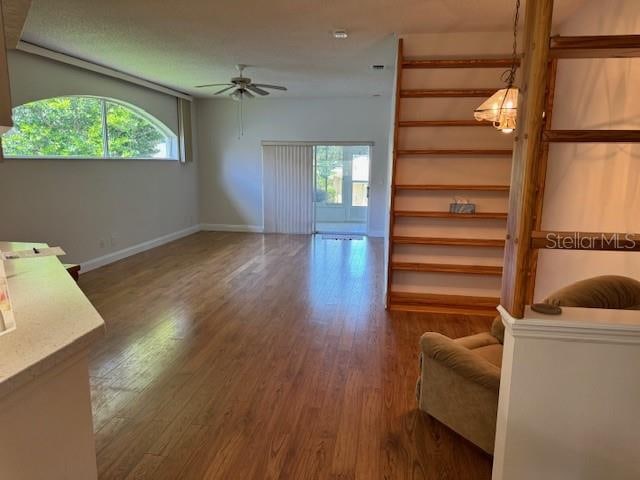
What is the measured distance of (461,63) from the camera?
3.94 m

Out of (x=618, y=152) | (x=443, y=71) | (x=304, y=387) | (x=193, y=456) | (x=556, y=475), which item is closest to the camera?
(x=556, y=475)

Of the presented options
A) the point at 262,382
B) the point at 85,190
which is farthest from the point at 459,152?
the point at 85,190

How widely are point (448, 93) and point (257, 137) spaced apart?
17.0 feet

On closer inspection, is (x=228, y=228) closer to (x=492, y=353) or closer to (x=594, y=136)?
(x=492, y=353)

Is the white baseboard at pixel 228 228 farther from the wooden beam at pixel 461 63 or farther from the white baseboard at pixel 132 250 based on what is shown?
the wooden beam at pixel 461 63

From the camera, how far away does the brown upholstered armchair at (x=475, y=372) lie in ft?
6.81

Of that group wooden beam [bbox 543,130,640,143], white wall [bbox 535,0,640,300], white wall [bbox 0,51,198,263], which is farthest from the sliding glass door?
wooden beam [bbox 543,130,640,143]

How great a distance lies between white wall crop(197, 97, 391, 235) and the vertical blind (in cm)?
19

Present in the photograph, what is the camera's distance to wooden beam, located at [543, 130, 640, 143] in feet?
4.22

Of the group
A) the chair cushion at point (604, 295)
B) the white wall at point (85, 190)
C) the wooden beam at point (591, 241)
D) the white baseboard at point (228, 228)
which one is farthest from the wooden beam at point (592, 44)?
the white baseboard at point (228, 228)

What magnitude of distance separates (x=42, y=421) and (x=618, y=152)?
3.12m

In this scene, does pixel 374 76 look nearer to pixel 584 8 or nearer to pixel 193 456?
pixel 584 8

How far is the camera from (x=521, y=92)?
140cm

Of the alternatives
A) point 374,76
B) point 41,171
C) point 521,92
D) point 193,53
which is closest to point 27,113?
point 41,171
